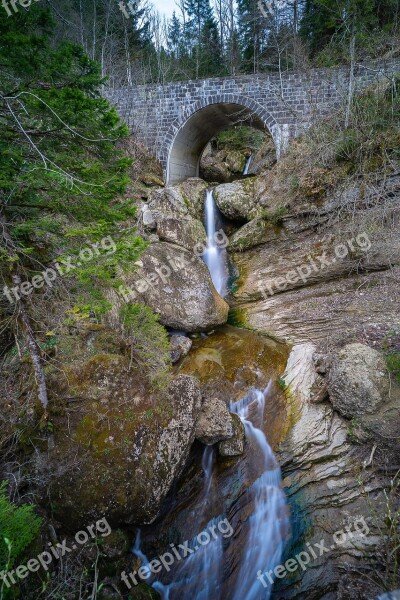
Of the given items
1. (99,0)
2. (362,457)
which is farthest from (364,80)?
(99,0)

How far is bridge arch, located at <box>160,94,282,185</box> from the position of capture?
1077cm

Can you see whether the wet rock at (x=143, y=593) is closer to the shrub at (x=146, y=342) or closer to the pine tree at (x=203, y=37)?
the shrub at (x=146, y=342)

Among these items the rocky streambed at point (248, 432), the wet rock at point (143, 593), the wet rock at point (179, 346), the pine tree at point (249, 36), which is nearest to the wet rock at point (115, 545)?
the rocky streambed at point (248, 432)

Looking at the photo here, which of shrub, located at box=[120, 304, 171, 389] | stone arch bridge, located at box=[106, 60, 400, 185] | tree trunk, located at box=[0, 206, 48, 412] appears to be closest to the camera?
tree trunk, located at box=[0, 206, 48, 412]

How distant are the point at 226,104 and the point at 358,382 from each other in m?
10.5

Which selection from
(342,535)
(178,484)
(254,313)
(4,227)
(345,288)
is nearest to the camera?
(4,227)

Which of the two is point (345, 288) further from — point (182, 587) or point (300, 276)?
point (182, 587)

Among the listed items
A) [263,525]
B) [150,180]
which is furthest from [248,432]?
[150,180]

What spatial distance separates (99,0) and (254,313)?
18.1 m

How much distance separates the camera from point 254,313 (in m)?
7.89

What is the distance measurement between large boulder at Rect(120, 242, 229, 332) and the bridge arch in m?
5.64

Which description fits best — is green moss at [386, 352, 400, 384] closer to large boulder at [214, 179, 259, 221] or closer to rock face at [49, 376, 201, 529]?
rock face at [49, 376, 201, 529]

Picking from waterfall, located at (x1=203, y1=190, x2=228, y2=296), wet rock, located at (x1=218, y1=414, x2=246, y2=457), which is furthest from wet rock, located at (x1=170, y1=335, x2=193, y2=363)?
waterfall, located at (x1=203, y1=190, x2=228, y2=296)

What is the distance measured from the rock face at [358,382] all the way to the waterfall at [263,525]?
4.55 feet
